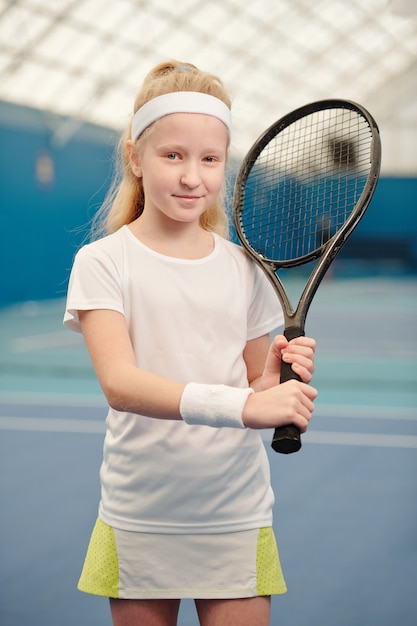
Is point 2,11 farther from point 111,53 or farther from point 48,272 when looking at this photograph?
point 48,272

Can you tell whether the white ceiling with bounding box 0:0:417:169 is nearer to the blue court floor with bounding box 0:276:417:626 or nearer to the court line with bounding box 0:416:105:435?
the blue court floor with bounding box 0:276:417:626

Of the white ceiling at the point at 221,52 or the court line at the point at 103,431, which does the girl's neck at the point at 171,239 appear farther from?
the white ceiling at the point at 221,52

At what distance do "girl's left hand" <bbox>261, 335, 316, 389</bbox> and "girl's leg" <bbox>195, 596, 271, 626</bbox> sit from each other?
1.21 feet

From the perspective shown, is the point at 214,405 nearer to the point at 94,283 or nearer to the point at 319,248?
the point at 94,283

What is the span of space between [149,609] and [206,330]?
0.48m

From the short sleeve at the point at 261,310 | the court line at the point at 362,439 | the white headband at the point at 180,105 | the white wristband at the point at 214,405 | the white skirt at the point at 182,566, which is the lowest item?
the court line at the point at 362,439

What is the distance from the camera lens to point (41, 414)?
5.46 meters

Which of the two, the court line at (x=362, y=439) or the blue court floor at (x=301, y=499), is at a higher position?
the court line at (x=362, y=439)

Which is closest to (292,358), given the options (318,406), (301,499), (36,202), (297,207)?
(297,207)

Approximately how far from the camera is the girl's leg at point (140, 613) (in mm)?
1487

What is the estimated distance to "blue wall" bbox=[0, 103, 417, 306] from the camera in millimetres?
13258

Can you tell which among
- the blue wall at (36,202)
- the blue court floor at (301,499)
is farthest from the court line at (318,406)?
the blue wall at (36,202)

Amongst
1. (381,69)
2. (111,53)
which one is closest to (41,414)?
(111,53)

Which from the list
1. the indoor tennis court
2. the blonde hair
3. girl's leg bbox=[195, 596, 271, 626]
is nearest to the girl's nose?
the blonde hair
